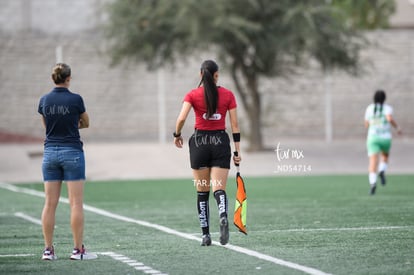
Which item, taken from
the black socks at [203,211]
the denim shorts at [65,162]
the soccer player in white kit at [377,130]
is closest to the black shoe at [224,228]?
the black socks at [203,211]

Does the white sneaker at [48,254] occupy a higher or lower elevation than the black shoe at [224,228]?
lower

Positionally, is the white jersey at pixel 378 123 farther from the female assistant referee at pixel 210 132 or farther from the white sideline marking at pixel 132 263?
the white sideline marking at pixel 132 263

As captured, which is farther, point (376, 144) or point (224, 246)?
point (376, 144)

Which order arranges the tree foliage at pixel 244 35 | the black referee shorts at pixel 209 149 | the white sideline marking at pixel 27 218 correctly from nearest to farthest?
1. the black referee shorts at pixel 209 149
2. the white sideline marking at pixel 27 218
3. the tree foliage at pixel 244 35

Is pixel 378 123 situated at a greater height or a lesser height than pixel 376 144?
greater

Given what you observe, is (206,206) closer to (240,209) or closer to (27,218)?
(240,209)

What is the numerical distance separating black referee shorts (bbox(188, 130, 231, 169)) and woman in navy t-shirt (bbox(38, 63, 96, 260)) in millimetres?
1547

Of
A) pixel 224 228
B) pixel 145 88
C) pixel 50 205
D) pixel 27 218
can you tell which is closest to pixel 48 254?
pixel 50 205

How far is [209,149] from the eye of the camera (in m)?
12.0

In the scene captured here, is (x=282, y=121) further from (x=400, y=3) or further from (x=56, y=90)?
(x=56, y=90)

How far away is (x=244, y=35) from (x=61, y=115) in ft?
72.5

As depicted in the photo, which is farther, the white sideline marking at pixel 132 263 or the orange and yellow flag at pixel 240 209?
the orange and yellow flag at pixel 240 209

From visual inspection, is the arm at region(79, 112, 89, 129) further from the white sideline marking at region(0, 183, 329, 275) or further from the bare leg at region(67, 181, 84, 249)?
the white sideline marking at region(0, 183, 329, 275)

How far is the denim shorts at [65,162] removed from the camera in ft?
35.9
